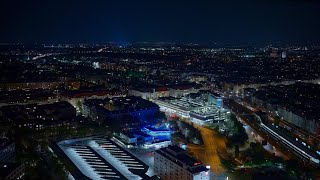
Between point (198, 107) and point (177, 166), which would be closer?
point (177, 166)

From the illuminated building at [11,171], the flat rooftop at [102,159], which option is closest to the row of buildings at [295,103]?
the flat rooftop at [102,159]

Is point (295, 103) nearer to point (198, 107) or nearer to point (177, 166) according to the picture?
point (198, 107)

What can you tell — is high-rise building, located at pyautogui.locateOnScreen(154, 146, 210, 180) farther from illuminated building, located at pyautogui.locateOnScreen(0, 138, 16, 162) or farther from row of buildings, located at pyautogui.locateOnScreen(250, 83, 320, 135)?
row of buildings, located at pyautogui.locateOnScreen(250, 83, 320, 135)

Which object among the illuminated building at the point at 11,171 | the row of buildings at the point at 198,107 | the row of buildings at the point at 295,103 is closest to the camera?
the illuminated building at the point at 11,171

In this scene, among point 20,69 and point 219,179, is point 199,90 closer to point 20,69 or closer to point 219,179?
point 219,179

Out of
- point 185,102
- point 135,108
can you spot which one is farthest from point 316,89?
point 135,108

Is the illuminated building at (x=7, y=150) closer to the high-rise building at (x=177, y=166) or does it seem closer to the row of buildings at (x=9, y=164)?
the row of buildings at (x=9, y=164)

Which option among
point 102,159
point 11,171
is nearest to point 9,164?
point 11,171

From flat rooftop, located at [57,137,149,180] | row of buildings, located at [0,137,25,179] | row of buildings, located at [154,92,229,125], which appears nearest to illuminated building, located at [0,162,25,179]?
row of buildings, located at [0,137,25,179]
